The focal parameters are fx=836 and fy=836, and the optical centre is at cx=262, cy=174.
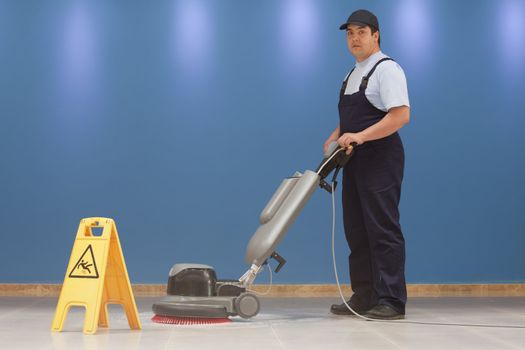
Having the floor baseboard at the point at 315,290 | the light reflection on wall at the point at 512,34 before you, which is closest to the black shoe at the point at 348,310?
the floor baseboard at the point at 315,290

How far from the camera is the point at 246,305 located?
131 inches

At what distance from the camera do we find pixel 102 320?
128 inches

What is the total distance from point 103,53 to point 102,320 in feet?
7.55

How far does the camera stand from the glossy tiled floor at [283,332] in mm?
2707

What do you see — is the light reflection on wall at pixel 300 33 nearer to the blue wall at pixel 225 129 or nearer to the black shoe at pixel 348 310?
the blue wall at pixel 225 129

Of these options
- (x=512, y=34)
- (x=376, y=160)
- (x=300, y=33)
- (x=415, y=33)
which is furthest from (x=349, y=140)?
(x=512, y=34)

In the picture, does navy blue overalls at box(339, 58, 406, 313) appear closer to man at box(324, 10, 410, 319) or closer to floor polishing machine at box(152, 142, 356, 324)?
man at box(324, 10, 410, 319)

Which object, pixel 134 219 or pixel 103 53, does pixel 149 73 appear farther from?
pixel 134 219

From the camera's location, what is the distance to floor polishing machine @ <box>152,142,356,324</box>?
3299 mm

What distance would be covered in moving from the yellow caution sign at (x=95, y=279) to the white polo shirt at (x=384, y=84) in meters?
1.26

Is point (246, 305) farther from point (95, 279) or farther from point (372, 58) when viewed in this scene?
point (372, 58)

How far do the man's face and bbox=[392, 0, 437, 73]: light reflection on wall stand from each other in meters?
1.51

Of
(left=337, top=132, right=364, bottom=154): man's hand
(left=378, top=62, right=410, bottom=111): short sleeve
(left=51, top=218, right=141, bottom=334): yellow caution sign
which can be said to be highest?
(left=378, top=62, right=410, bottom=111): short sleeve

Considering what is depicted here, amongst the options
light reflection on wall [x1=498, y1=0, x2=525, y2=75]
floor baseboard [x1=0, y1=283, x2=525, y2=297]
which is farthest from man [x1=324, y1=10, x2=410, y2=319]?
light reflection on wall [x1=498, y1=0, x2=525, y2=75]
